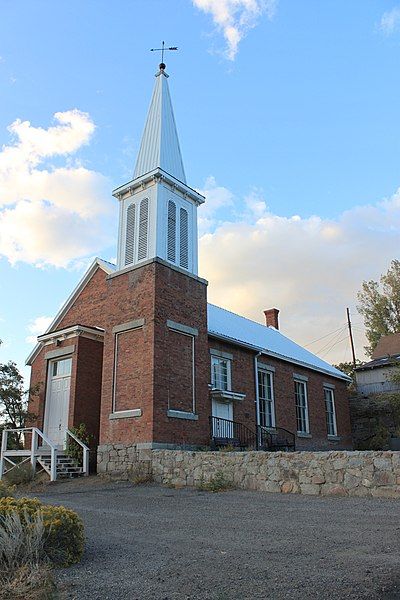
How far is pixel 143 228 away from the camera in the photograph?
1838cm

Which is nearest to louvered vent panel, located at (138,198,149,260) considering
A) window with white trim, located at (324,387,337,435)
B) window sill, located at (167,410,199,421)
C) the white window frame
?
window sill, located at (167,410,199,421)

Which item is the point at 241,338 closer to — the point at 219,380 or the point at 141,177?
the point at 219,380

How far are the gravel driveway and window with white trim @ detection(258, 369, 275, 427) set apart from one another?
10.7m

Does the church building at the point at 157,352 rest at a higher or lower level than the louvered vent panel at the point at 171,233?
lower

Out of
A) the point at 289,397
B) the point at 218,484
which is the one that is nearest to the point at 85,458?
the point at 218,484

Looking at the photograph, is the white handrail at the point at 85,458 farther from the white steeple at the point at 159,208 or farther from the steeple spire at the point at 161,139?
the steeple spire at the point at 161,139

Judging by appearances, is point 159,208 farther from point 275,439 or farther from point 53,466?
point 275,439

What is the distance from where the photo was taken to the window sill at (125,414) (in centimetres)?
1585

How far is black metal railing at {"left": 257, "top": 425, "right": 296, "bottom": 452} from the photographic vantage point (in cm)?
2053

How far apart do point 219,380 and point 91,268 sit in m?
6.84

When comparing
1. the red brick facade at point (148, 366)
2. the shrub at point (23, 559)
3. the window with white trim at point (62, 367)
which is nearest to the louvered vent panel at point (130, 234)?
the red brick facade at point (148, 366)

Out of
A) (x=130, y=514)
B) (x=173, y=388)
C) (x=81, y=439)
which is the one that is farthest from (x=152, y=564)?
(x=81, y=439)

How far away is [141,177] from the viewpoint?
18719mm

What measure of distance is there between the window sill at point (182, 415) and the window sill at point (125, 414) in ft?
2.93
